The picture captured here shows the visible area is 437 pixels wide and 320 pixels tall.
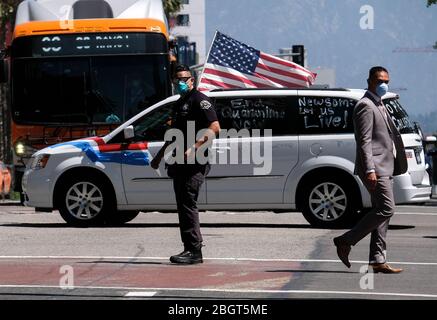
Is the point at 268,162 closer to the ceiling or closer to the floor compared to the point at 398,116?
closer to the floor

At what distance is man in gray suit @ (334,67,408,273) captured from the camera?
12.2 m

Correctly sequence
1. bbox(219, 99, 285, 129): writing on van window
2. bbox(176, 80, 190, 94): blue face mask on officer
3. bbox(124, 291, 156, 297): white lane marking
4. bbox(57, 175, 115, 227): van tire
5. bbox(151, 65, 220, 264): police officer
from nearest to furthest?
bbox(124, 291, 156, 297): white lane marking < bbox(151, 65, 220, 264): police officer < bbox(176, 80, 190, 94): blue face mask on officer < bbox(219, 99, 285, 129): writing on van window < bbox(57, 175, 115, 227): van tire

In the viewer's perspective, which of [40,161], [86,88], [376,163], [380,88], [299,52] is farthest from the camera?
[299,52]

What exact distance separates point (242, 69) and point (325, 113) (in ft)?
24.8

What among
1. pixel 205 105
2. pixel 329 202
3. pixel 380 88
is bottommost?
pixel 329 202

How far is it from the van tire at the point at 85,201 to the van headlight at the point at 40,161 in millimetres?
423

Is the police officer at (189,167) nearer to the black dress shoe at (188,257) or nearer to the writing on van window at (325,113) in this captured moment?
the black dress shoe at (188,257)

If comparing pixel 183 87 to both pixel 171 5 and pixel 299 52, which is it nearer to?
pixel 299 52

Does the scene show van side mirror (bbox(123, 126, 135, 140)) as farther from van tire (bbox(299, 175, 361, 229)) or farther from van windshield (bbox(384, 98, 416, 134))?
van windshield (bbox(384, 98, 416, 134))

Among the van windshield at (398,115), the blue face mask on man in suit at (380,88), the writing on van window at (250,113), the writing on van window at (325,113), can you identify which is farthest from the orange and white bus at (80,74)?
the blue face mask on man in suit at (380,88)

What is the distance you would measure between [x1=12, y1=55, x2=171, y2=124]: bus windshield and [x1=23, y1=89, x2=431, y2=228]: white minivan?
454 cm

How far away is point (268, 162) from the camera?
17719mm

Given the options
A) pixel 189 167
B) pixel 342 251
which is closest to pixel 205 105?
pixel 189 167

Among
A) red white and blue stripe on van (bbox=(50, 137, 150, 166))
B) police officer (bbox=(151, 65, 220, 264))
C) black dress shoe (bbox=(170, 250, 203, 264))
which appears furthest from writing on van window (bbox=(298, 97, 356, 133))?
black dress shoe (bbox=(170, 250, 203, 264))
